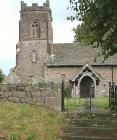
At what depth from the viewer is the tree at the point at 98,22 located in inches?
685

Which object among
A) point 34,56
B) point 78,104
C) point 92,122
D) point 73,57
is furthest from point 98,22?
point 34,56

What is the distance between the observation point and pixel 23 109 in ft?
60.1

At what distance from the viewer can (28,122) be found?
16.3 m

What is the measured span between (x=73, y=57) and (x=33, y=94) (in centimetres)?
3750

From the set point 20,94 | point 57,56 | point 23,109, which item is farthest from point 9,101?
point 57,56

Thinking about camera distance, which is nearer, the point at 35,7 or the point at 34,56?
the point at 35,7

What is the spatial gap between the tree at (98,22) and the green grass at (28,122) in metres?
4.08

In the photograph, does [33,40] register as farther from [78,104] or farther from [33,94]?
[33,94]

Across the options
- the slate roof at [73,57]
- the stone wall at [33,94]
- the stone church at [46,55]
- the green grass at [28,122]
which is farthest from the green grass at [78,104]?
the slate roof at [73,57]

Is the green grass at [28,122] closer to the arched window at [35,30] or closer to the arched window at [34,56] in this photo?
the arched window at [34,56]

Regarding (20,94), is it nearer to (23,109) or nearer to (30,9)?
(23,109)

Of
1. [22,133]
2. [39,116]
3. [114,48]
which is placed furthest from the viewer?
[114,48]

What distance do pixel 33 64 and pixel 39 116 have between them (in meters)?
41.8

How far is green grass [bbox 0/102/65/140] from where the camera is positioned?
1455cm
